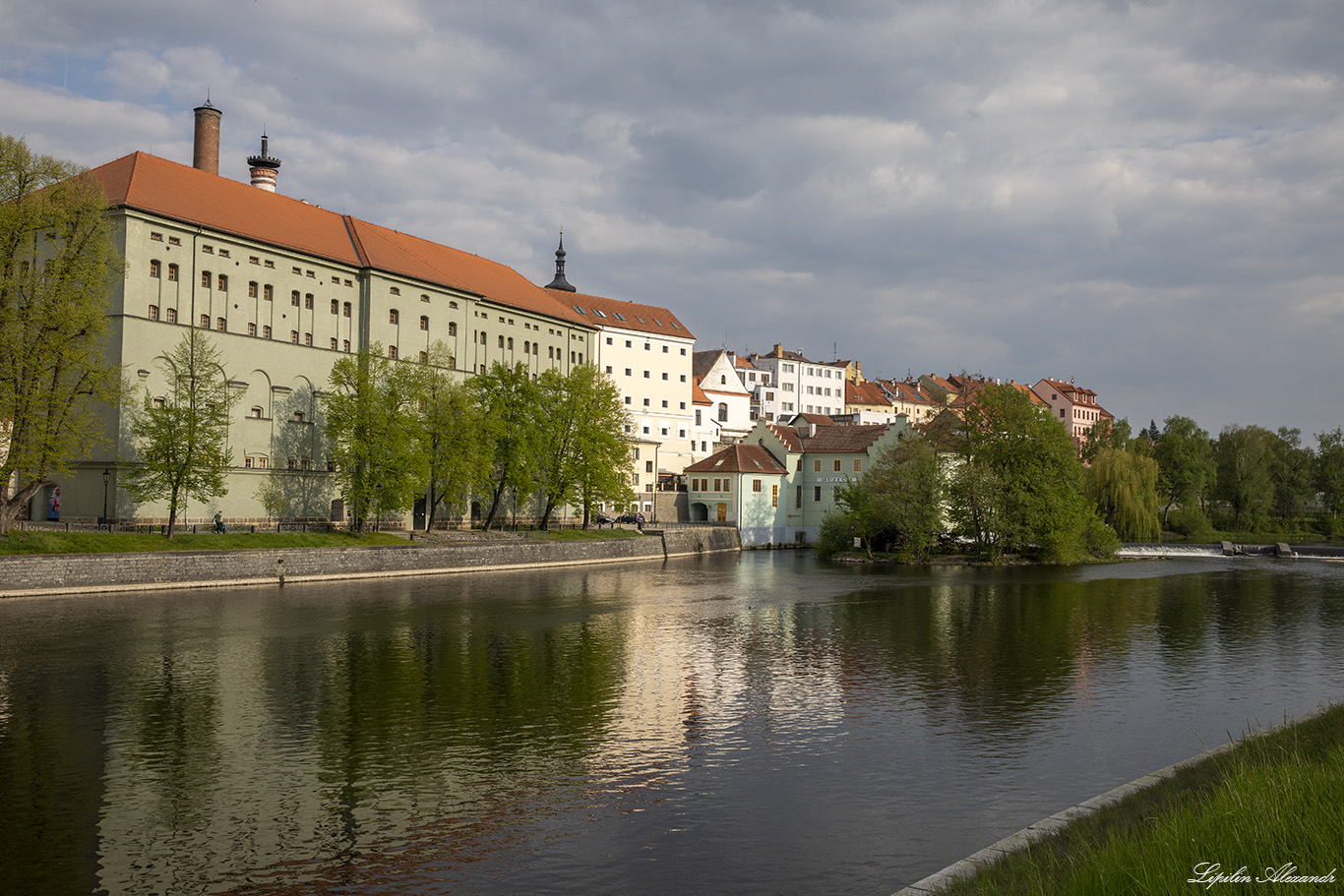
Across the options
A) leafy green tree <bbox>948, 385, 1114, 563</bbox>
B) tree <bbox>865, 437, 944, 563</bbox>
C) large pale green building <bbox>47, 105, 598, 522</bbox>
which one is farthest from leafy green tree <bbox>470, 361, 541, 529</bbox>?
leafy green tree <bbox>948, 385, 1114, 563</bbox>

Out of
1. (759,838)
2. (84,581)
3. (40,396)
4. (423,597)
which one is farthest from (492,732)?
(40,396)

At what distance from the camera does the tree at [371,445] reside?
201 feet

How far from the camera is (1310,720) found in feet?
58.9

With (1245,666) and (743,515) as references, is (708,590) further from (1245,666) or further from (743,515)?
(743,515)

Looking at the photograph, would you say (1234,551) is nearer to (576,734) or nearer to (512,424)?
(512,424)

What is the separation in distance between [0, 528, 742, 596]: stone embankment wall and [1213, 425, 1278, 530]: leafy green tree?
65208 mm

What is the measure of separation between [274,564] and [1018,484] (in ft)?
169

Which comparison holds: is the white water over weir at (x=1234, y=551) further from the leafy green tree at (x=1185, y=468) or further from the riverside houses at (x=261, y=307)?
the riverside houses at (x=261, y=307)

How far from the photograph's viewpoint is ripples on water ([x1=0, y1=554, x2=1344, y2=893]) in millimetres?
13375

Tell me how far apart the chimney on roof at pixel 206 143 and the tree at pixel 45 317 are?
23.6 meters

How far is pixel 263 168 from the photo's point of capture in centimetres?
7881

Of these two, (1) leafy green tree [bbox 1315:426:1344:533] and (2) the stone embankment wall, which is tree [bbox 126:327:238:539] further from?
(1) leafy green tree [bbox 1315:426:1344:533]

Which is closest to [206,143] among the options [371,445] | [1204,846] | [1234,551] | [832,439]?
[371,445]

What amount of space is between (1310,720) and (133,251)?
57.3 m
